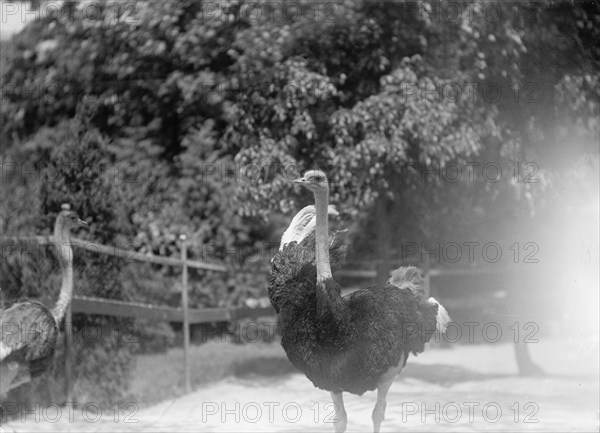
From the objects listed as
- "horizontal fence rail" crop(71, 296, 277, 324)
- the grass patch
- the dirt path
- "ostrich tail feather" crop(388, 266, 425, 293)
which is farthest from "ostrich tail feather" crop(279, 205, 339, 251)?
the grass patch

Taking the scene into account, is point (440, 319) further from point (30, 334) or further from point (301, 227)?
point (30, 334)

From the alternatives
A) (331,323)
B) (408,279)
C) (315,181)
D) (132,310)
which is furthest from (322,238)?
(132,310)

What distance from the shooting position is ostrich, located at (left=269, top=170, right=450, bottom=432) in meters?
5.80

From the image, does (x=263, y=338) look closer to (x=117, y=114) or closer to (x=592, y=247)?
(x=117, y=114)

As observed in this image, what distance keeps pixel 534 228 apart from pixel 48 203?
5.36 m

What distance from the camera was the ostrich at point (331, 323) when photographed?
19.0ft

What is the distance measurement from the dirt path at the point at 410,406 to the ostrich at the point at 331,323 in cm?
172

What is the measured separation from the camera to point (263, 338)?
12.3 meters

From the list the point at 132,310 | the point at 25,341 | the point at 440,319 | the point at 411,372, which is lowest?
the point at 411,372

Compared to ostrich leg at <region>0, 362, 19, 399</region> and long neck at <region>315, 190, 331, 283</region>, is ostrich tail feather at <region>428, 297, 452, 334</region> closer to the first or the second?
long neck at <region>315, 190, 331, 283</region>

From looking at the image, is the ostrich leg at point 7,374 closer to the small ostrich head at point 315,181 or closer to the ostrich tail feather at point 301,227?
the ostrich tail feather at point 301,227

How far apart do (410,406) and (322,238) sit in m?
3.40

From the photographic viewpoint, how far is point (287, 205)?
991 centimetres

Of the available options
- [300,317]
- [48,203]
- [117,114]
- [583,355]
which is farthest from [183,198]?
[300,317]
